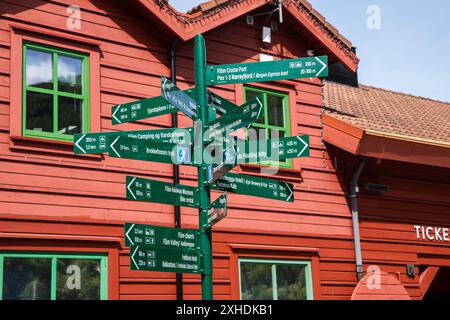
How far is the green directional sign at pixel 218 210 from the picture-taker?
662cm

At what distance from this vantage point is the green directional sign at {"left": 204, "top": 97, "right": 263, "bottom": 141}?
6.87 meters

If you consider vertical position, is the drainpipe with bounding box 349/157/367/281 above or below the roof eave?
below

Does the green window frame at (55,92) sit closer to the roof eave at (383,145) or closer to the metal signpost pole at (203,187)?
the metal signpost pole at (203,187)

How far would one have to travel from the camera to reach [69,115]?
391 inches

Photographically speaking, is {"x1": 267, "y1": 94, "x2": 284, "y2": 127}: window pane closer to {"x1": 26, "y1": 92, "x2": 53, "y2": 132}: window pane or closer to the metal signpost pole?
{"x1": 26, "y1": 92, "x2": 53, "y2": 132}: window pane

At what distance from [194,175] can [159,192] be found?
12.6 feet

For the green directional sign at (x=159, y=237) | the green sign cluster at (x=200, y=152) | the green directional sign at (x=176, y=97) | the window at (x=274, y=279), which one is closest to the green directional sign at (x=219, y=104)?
the green sign cluster at (x=200, y=152)

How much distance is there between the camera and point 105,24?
34.5 feet

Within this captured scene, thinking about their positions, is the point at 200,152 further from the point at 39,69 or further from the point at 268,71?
the point at 39,69

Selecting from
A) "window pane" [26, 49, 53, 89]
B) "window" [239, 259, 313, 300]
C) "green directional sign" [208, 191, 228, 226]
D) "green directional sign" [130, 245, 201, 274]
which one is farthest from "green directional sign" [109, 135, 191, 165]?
"window" [239, 259, 313, 300]

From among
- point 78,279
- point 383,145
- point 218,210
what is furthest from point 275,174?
point 218,210

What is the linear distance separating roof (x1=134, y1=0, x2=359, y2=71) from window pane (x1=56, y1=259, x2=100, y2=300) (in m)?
3.68
